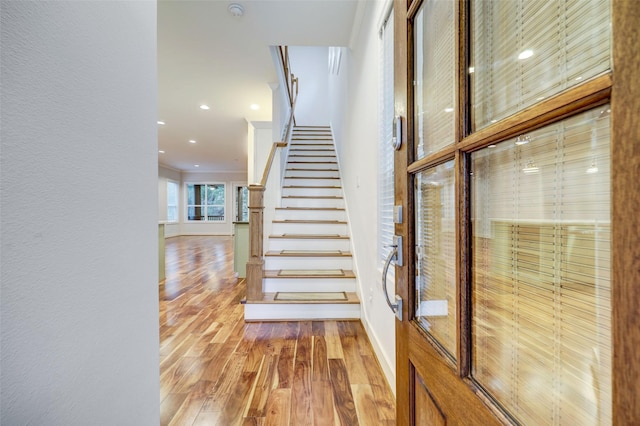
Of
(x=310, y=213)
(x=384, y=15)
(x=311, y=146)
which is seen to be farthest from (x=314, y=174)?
(x=384, y=15)

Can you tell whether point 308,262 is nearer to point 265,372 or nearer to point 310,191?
point 265,372

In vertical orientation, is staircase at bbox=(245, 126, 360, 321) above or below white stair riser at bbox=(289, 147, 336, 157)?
below

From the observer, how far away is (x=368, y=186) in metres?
2.40

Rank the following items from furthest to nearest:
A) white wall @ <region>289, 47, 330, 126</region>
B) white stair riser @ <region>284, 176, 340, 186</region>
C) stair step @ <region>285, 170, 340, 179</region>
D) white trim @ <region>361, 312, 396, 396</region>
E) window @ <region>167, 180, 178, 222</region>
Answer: window @ <region>167, 180, 178, 222</region> < white wall @ <region>289, 47, 330, 126</region> < stair step @ <region>285, 170, 340, 179</region> < white stair riser @ <region>284, 176, 340, 186</region> < white trim @ <region>361, 312, 396, 396</region>

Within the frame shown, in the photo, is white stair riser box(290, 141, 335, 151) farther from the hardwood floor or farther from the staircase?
the hardwood floor

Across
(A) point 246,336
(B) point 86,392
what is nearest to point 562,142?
(B) point 86,392

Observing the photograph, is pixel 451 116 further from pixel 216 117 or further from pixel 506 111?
pixel 216 117

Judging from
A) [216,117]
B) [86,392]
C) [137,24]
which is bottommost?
[86,392]

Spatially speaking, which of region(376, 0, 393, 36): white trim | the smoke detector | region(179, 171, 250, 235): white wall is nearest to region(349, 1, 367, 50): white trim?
region(376, 0, 393, 36): white trim

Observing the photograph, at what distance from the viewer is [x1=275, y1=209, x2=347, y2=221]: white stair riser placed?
3.89 meters

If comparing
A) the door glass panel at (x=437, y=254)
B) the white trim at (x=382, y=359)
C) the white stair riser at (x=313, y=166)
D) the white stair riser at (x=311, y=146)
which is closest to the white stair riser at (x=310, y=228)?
the white trim at (x=382, y=359)

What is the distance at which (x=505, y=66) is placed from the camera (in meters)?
0.55

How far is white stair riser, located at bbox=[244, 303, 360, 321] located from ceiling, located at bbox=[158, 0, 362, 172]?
107 inches

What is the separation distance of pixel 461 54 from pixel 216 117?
547 centimetres
